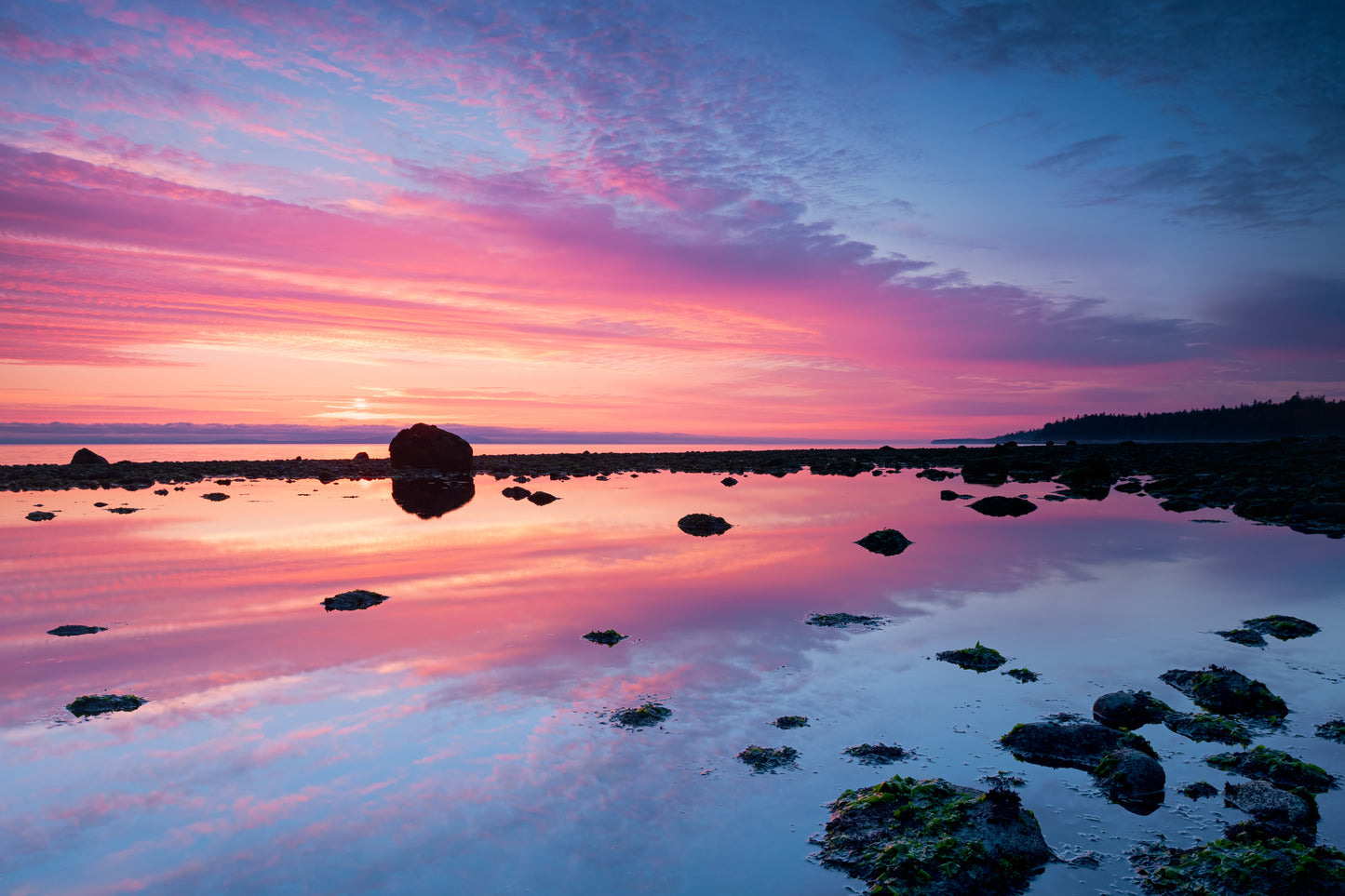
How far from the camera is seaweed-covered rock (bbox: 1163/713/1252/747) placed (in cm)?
668

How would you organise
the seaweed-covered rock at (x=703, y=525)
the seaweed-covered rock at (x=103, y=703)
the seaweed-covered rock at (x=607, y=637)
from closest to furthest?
the seaweed-covered rock at (x=103, y=703)
the seaweed-covered rock at (x=607, y=637)
the seaweed-covered rock at (x=703, y=525)

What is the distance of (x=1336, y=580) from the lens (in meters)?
13.9

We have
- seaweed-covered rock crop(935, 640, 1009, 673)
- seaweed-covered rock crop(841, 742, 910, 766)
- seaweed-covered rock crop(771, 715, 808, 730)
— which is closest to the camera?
seaweed-covered rock crop(841, 742, 910, 766)

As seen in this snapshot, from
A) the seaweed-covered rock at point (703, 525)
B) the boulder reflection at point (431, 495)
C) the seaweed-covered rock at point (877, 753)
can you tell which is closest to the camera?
the seaweed-covered rock at point (877, 753)

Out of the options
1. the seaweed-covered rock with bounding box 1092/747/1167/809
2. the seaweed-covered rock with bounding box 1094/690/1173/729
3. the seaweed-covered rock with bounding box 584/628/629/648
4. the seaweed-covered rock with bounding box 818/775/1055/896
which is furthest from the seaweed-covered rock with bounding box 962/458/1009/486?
the seaweed-covered rock with bounding box 818/775/1055/896

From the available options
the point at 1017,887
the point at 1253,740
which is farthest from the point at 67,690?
the point at 1253,740

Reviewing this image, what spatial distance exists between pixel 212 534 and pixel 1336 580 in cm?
2727

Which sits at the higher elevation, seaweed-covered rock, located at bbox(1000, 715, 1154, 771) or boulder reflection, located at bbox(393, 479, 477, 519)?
boulder reflection, located at bbox(393, 479, 477, 519)

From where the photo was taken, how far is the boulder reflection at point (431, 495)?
26.9 metres

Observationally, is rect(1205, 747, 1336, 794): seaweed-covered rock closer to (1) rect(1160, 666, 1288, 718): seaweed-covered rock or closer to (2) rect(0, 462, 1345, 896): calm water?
(2) rect(0, 462, 1345, 896): calm water

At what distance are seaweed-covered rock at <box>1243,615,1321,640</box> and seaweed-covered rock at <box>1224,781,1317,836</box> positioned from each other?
6.30 m

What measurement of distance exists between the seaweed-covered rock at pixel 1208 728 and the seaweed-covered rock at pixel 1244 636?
12.0ft

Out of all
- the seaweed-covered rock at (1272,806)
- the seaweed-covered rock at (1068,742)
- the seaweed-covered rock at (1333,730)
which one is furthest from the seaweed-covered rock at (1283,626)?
the seaweed-covered rock at (1272,806)

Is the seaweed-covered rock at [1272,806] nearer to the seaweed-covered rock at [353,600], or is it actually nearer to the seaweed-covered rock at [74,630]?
the seaweed-covered rock at [353,600]
